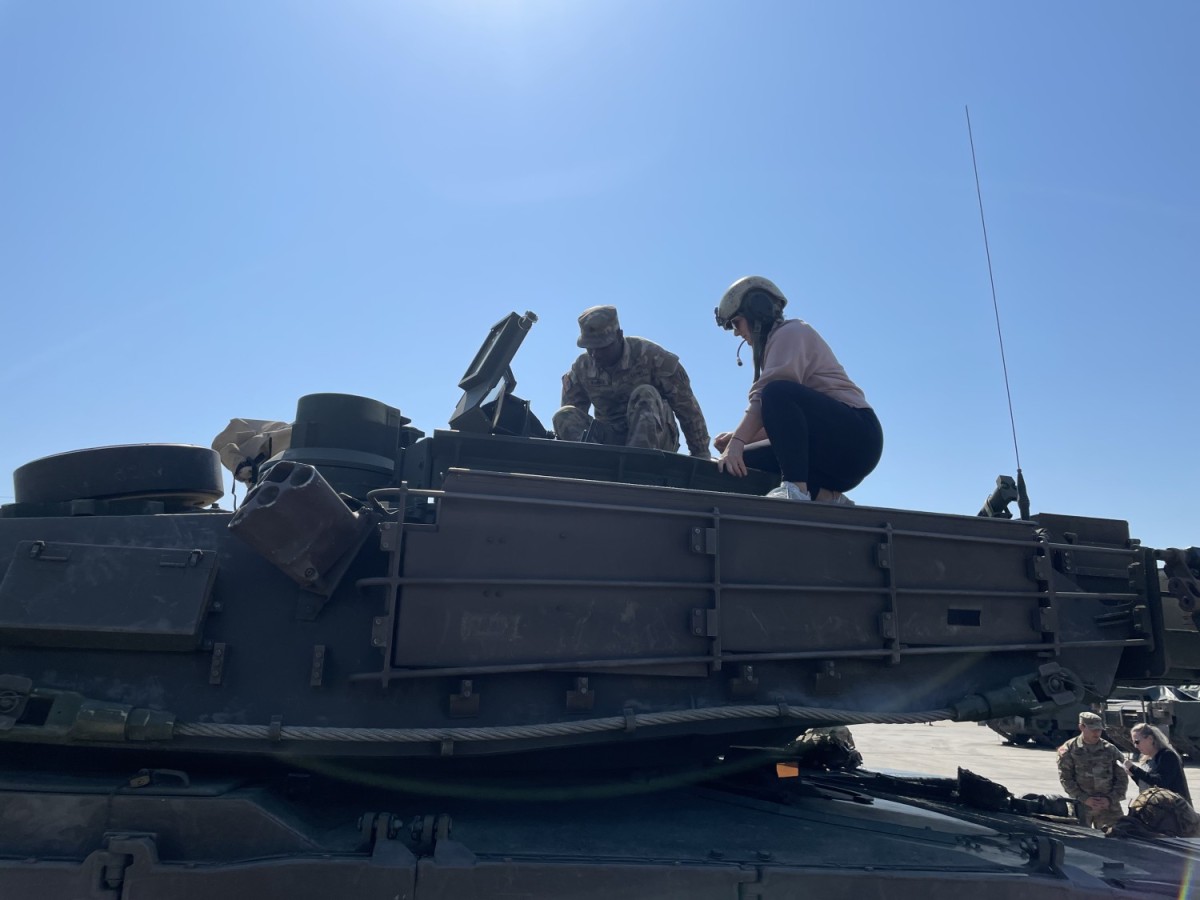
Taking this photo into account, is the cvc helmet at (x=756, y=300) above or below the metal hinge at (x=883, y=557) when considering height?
above

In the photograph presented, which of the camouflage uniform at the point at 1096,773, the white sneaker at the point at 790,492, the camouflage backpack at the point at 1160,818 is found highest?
the white sneaker at the point at 790,492

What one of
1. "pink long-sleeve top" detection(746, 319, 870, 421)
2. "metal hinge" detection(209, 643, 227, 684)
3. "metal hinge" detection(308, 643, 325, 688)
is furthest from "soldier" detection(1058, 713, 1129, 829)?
"metal hinge" detection(209, 643, 227, 684)

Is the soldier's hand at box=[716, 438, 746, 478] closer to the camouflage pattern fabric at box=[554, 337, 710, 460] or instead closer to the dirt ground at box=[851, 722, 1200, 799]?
the camouflage pattern fabric at box=[554, 337, 710, 460]

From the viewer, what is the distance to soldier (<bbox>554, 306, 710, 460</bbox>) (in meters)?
5.80

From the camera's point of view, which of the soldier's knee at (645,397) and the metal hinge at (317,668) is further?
the soldier's knee at (645,397)

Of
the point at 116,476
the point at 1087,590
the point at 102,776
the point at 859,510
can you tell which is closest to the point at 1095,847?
the point at 1087,590

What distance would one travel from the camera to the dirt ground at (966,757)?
45.7 feet

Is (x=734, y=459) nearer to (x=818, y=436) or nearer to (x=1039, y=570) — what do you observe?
(x=818, y=436)

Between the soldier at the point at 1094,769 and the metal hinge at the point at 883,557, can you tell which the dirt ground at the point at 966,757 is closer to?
the soldier at the point at 1094,769

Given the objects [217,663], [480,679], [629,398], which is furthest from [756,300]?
[217,663]

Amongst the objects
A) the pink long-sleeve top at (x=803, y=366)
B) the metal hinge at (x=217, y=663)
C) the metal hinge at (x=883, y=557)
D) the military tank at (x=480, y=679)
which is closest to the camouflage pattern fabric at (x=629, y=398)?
the pink long-sleeve top at (x=803, y=366)

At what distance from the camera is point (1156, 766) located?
8133 mm

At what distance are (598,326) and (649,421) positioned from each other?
0.75 m

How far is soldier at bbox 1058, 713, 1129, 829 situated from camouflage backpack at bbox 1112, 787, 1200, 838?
3665 millimetres
